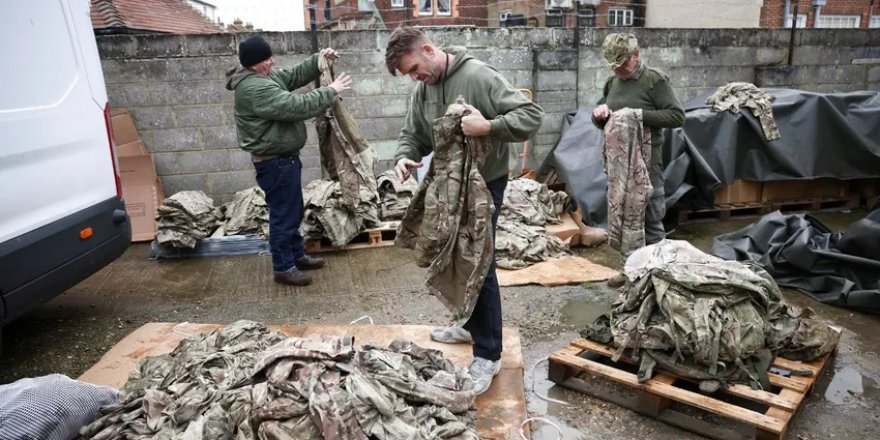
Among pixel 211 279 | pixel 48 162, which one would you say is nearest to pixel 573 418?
pixel 48 162

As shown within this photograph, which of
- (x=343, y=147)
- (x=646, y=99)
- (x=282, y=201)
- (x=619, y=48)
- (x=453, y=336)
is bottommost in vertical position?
(x=453, y=336)

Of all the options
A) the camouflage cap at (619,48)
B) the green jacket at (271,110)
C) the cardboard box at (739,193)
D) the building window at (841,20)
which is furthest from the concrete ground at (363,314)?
the building window at (841,20)

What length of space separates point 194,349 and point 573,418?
184cm

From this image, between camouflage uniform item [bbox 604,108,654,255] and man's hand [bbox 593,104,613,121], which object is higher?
man's hand [bbox 593,104,613,121]

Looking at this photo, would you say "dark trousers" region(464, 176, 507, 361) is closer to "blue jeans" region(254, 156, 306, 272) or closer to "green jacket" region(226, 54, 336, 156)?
"green jacket" region(226, 54, 336, 156)

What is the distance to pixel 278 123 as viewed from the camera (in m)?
4.12

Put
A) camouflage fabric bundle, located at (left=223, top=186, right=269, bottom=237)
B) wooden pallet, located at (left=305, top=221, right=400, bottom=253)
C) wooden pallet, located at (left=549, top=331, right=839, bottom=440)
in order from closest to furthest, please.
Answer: wooden pallet, located at (left=549, top=331, right=839, bottom=440) < wooden pallet, located at (left=305, top=221, right=400, bottom=253) < camouflage fabric bundle, located at (left=223, top=186, right=269, bottom=237)

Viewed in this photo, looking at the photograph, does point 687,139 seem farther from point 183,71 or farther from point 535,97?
point 183,71

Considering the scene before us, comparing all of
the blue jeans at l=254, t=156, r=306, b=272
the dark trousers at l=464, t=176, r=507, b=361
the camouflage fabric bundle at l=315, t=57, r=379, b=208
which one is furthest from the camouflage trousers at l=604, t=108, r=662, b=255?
the blue jeans at l=254, t=156, r=306, b=272

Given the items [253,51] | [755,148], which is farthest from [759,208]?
[253,51]

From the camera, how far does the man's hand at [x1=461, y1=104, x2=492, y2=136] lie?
2344 mm

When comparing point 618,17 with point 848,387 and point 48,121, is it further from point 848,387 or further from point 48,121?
point 48,121

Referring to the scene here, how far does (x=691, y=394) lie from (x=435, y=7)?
15.2m

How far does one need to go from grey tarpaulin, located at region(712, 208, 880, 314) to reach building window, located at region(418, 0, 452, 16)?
13.1 metres
